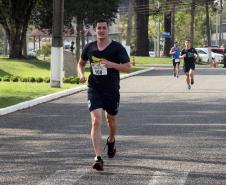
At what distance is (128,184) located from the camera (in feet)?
24.8

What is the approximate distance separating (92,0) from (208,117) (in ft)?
98.4

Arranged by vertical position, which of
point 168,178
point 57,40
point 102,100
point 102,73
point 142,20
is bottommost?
point 168,178

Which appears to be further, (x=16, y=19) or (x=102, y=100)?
(x=16, y=19)

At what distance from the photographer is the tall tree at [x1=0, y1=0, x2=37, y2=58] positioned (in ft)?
139

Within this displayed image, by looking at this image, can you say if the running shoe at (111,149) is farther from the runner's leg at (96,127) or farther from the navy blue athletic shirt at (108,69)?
the navy blue athletic shirt at (108,69)

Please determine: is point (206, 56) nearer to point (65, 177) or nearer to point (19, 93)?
point (19, 93)

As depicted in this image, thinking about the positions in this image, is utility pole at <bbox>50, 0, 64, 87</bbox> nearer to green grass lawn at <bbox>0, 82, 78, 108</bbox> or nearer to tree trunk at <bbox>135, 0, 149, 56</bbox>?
green grass lawn at <bbox>0, 82, 78, 108</bbox>

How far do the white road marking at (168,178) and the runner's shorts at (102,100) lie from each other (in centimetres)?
113

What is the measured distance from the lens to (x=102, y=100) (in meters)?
8.80

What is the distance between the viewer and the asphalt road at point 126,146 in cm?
802

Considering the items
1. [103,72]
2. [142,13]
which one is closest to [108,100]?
[103,72]

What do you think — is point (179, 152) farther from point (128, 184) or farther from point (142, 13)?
point (142, 13)

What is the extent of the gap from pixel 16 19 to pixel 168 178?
117 feet

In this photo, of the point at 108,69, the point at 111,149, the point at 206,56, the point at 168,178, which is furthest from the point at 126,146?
the point at 206,56
